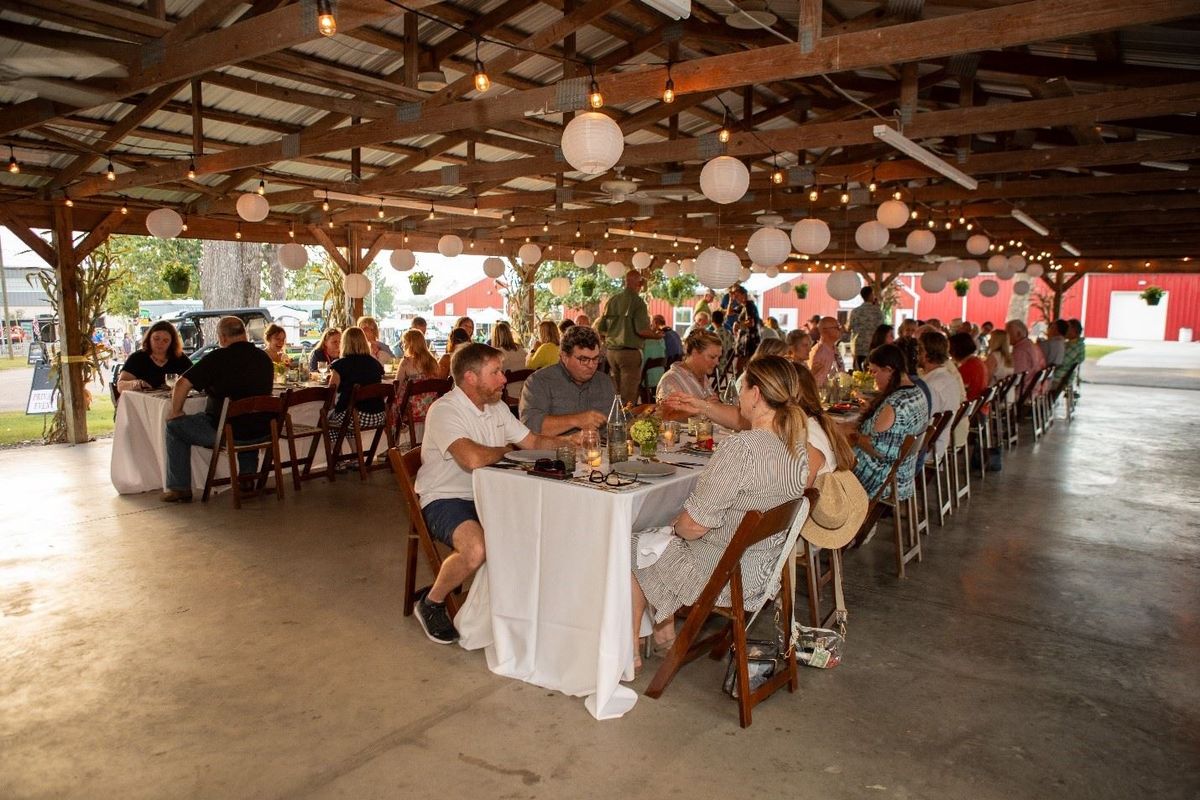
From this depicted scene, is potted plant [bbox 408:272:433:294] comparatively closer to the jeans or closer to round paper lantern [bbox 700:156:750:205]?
the jeans

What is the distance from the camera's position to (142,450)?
600 cm

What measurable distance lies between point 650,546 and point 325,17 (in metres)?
2.68

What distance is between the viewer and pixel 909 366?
441cm

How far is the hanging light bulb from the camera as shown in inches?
139

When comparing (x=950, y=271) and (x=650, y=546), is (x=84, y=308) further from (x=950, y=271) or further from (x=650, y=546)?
(x=950, y=271)

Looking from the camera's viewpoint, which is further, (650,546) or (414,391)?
(414,391)

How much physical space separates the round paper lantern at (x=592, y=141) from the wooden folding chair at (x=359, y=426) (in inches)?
114

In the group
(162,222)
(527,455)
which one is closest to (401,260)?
(162,222)

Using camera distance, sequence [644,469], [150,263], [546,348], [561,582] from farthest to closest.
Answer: [150,263], [546,348], [644,469], [561,582]

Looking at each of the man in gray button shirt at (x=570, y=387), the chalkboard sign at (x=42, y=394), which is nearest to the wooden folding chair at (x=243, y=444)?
the man in gray button shirt at (x=570, y=387)

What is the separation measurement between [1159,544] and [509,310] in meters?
11.7

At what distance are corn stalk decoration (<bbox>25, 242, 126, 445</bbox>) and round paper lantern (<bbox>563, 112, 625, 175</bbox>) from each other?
674cm

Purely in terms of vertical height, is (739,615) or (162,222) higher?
(162,222)

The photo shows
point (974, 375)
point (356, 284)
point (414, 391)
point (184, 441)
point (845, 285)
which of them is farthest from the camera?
point (356, 284)
